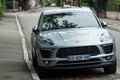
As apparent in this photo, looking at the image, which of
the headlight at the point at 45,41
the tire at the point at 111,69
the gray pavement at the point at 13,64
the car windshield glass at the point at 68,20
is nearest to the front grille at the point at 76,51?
the headlight at the point at 45,41

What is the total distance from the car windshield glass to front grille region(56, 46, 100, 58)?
140 centimetres

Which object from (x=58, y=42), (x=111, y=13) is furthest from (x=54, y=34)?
(x=111, y=13)

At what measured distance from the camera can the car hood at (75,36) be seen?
10820 millimetres

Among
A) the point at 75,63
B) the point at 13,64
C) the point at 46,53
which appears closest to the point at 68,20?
the point at 46,53

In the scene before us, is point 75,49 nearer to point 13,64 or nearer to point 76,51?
point 76,51

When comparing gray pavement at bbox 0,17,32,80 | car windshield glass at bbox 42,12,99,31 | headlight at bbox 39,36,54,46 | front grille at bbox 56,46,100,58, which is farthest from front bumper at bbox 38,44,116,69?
car windshield glass at bbox 42,12,99,31

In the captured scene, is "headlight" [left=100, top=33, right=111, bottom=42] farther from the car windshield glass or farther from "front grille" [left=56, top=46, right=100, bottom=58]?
the car windshield glass

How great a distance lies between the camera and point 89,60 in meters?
10.8

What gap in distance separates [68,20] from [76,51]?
5.84 feet

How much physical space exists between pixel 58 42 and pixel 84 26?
4.72 feet

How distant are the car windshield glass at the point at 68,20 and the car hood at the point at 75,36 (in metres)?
0.48

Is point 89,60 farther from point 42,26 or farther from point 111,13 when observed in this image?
point 111,13

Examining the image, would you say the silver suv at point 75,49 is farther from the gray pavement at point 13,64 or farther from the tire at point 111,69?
the gray pavement at point 13,64

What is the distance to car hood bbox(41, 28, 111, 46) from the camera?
10820mm
